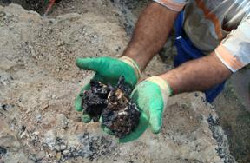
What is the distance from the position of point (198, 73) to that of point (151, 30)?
1.61ft

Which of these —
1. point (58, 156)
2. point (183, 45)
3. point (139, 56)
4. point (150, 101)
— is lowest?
point (58, 156)

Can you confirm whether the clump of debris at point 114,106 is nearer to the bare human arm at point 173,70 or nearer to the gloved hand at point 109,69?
the gloved hand at point 109,69

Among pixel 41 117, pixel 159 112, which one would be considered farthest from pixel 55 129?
pixel 159 112

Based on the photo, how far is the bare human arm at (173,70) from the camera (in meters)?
2.35

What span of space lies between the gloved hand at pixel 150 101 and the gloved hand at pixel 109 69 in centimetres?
14

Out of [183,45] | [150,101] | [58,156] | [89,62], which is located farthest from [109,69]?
[183,45]

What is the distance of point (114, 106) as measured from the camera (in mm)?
2180

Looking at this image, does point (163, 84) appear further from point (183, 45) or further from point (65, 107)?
point (183, 45)

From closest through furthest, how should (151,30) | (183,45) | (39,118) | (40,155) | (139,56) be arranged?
(40,155) → (39,118) → (139,56) → (151,30) → (183,45)

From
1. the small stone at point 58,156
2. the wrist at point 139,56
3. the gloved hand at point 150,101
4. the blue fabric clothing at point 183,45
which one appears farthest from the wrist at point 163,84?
the blue fabric clothing at point 183,45

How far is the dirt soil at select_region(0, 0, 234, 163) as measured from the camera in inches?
93.8

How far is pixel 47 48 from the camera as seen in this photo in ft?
9.63

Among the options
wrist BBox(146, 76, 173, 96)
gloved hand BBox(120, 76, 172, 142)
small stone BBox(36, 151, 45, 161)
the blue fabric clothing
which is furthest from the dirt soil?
wrist BBox(146, 76, 173, 96)

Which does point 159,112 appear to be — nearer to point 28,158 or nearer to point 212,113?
point 28,158
